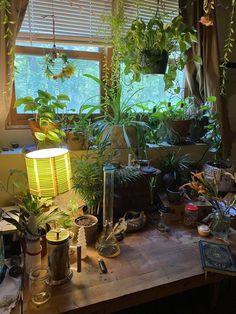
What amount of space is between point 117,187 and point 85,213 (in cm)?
24

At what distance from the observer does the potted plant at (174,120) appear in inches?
73.4

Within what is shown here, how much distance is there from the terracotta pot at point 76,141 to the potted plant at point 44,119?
2.5 inches

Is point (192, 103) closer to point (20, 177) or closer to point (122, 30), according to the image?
point (122, 30)

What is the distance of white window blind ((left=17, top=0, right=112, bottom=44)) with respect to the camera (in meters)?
1.61

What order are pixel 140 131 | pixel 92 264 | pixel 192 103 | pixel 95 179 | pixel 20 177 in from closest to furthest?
pixel 92 264 → pixel 95 179 → pixel 20 177 → pixel 140 131 → pixel 192 103

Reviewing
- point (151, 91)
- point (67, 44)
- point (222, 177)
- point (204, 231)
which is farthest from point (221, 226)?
point (67, 44)

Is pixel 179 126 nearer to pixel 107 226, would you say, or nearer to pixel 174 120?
pixel 174 120

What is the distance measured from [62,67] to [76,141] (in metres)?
0.52

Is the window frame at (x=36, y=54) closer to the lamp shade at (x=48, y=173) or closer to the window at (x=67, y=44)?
the window at (x=67, y=44)

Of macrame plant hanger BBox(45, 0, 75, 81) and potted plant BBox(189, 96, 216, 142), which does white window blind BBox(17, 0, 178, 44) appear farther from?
potted plant BBox(189, 96, 216, 142)

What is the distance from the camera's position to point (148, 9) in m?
1.93

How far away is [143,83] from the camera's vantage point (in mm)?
2004

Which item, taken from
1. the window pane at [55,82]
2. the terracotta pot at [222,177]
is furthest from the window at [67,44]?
the terracotta pot at [222,177]

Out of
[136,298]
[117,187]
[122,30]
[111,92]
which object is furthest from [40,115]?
[136,298]
